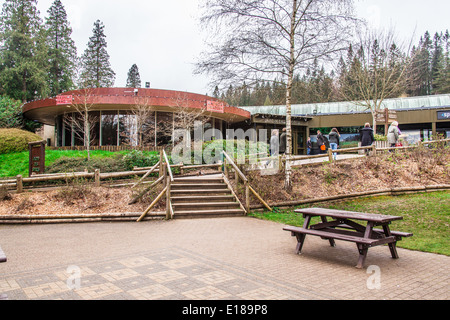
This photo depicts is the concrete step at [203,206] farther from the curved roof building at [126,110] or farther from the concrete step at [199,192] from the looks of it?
the curved roof building at [126,110]

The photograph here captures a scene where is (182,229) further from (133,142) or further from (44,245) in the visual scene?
(133,142)

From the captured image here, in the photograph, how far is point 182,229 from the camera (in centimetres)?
823

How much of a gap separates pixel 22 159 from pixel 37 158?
19.3ft

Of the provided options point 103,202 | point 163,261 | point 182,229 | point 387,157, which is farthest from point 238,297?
point 387,157

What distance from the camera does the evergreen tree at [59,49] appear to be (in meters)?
49.6

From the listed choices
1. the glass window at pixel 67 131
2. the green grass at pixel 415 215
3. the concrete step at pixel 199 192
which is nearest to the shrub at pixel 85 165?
the concrete step at pixel 199 192

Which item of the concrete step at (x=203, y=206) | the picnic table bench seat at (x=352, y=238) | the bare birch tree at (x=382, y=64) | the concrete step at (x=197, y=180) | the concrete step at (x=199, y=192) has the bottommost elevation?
the concrete step at (x=203, y=206)

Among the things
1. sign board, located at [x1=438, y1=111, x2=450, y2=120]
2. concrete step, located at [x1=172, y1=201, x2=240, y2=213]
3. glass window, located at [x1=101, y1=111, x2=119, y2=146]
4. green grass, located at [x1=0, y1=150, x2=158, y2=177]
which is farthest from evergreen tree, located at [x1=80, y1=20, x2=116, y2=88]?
concrete step, located at [x1=172, y1=201, x2=240, y2=213]

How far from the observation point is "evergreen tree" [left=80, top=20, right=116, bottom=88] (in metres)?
56.8

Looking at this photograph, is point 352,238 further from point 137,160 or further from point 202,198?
point 137,160

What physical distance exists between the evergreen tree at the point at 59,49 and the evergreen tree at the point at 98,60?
4.83m

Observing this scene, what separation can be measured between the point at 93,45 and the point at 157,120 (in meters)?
42.2

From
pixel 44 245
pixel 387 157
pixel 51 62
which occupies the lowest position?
pixel 44 245
